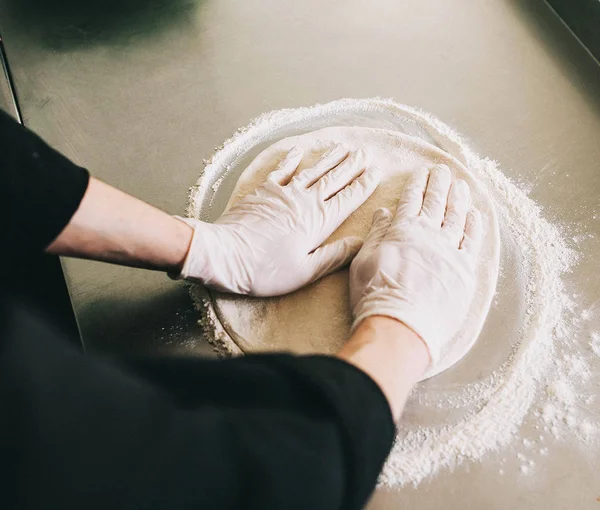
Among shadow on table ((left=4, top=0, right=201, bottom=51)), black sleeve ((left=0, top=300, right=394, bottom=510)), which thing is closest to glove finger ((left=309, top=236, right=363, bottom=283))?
black sleeve ((left=0, top=300, right=394, bottom=510))

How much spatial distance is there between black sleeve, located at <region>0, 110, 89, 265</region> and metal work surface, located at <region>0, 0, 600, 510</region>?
0.65 feet

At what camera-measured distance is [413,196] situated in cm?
105

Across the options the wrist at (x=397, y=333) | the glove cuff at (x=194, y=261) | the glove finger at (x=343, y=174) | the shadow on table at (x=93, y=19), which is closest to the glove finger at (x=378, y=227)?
the glove finger at (x=343, y=174)

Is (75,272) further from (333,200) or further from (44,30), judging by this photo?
(44,30)

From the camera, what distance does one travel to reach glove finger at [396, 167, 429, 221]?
1025mm

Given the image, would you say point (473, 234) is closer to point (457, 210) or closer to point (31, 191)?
point (457, 210)

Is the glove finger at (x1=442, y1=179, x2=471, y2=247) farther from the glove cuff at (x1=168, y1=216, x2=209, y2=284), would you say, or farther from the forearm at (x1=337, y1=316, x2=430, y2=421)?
the glove cuff at (x1=168, y1=216, x2=209, y2=284)

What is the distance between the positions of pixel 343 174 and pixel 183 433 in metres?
0.75

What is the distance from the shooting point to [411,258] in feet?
3.09

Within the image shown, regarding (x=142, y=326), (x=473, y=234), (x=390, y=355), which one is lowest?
(x=142, y=326)

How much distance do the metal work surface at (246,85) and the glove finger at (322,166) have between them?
0.73ft

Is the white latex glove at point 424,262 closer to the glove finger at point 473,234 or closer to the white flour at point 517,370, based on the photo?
the glove finger at point 473,234

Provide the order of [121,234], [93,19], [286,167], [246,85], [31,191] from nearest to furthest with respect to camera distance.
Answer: [31,191] < [121,234] < [286,167] < [246,85] < [93,19]

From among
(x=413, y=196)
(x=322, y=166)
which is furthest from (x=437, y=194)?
(x=322, y=166)
